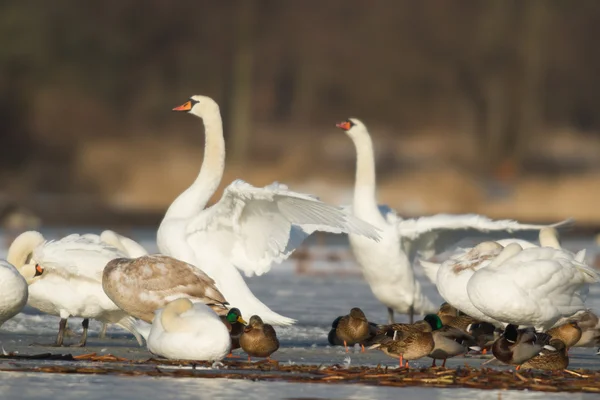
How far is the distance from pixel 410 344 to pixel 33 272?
296 centimetres

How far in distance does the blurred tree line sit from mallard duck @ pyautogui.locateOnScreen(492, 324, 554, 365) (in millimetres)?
25187

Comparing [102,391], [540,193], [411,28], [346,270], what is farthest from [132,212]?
[102,391]

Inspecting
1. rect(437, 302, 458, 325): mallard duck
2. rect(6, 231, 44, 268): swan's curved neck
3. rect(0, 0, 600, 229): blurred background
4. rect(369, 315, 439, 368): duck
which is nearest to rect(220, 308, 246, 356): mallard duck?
rect(369, 315, 439, 368): duck

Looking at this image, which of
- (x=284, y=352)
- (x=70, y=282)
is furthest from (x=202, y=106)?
(x=284, y=352)

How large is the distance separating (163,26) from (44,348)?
33.1 m

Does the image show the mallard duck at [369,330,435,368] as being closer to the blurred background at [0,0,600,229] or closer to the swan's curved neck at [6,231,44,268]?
the swan's curved neck at [6,231,44,268]

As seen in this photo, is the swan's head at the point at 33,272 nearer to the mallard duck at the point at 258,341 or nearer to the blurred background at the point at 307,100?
the mallard duck at the point at 258,341

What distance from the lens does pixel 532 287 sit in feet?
29.2

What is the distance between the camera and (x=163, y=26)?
41.4 metres

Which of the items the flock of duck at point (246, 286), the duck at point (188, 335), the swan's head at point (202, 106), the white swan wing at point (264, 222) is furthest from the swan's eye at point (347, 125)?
the duck at point (188, 335)

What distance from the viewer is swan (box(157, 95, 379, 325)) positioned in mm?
9672

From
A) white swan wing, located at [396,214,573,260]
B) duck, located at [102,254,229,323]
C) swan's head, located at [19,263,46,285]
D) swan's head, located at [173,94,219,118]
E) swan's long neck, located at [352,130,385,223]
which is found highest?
swan's head, located at [173,94,219,118]

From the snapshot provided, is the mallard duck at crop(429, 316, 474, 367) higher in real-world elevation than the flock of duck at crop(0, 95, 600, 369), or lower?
lower

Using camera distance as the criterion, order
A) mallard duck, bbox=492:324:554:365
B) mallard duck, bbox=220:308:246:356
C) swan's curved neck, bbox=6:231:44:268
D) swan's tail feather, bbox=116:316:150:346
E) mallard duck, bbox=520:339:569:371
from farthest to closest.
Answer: swan's curved neck, bbox=6:231:44:268 → swan's tail feather, bbox=116:316:150:346 → mallard duck, bbox=220:308:246:356 → mallard duck, bbox=520:339:569:371 → mallard duck, bbox=492:324:554:365
